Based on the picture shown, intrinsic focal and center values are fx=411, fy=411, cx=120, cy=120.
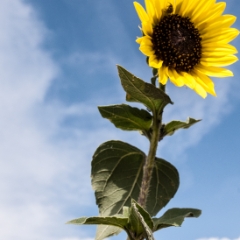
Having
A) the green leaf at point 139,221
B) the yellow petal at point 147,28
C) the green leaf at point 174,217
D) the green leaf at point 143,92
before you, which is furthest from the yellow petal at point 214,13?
the green leaf at point 139,221

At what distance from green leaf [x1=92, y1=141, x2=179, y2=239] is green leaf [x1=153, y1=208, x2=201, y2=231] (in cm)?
30

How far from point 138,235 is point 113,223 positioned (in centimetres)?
14

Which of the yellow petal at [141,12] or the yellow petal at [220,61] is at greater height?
the yellow petal at [141,12]

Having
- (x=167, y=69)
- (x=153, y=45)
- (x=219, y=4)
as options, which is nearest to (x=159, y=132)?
(x=167, y=69)

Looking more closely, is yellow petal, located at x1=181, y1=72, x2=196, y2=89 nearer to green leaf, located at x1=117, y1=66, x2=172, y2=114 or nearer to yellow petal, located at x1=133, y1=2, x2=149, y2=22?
green leaf, located at x1=117, y1=66, x2=172, y2=114

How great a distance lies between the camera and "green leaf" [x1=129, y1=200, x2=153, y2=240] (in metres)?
1.75

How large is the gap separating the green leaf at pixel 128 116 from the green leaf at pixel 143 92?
86mm

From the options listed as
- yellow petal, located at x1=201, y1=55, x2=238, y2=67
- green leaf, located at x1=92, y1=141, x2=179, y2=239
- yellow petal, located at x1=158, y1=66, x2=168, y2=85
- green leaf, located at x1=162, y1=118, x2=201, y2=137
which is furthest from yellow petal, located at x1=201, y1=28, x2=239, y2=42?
green leaf, located at x1=92, y1=141, x2=179, y2=239

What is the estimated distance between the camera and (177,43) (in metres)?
2.39

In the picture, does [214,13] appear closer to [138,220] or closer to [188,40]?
[188,40]

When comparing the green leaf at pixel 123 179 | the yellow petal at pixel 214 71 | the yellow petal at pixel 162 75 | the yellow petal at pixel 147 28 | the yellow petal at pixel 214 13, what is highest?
the yellow petal at pixel 214 13

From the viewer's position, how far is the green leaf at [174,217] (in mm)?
1954

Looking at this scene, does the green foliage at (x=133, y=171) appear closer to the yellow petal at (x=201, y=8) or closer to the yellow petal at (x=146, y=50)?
the yellow petal at (x=146, y=50)

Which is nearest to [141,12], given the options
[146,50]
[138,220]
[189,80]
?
[146,50]
